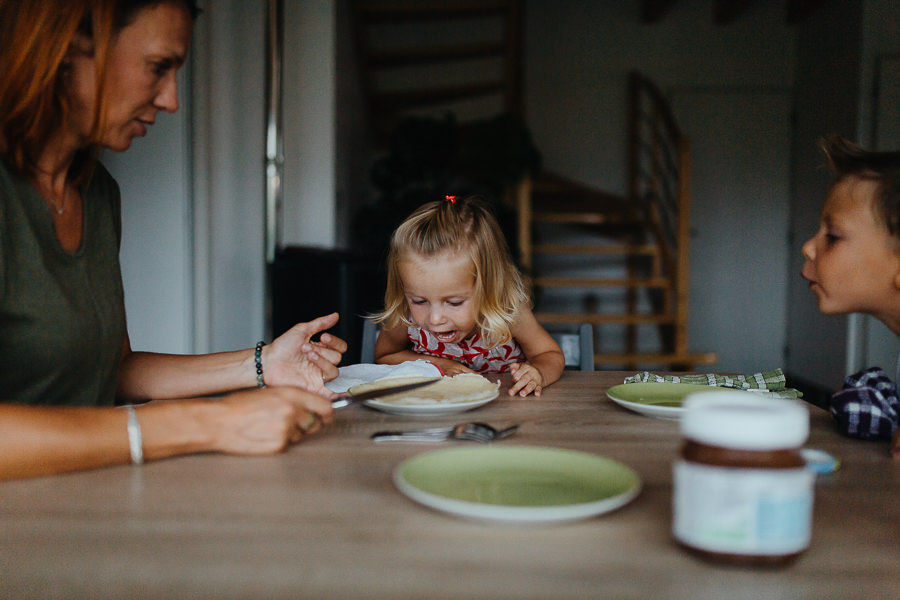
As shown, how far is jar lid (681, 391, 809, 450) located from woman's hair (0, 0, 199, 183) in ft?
2.99

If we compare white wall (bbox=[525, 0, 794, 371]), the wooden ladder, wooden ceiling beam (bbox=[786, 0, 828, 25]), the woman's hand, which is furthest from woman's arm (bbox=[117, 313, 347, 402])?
wooden ceiling beam (bbox=[786, 0, 828, 25])

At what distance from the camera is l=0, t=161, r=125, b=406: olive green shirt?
1009 millimetres

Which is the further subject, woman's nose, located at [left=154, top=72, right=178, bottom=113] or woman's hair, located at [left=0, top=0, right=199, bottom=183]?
woman's nose, located at [left=154, top=72, right=178, bottom=113]

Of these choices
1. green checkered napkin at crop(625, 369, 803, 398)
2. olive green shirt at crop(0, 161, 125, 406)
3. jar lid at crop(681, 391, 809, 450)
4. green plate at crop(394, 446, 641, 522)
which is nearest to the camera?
jar lid at crop(681, 391, 809, 450)

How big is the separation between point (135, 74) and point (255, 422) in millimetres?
592

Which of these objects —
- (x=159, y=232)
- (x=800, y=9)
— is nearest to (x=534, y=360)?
(x=159, y=232)

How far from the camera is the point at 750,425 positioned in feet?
1.53

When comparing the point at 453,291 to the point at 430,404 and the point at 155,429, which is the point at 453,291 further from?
the point at 155,429

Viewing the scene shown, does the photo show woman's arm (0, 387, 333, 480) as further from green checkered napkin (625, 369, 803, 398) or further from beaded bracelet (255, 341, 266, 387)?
green checkered napkin (625, 369, 803, 398)

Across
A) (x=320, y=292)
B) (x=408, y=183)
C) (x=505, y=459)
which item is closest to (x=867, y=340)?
Result: (x=408, y=183)

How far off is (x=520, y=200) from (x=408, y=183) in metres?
0.95

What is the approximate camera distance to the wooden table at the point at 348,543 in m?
0.51

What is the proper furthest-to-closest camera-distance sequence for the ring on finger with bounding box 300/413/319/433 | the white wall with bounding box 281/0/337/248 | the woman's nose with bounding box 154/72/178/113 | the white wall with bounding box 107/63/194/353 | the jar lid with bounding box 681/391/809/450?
the white wall with bounding box 281/0/337/248 → the white wall with bounding box 107/63/194/353 → the woman's nose with bounding box 154/72/178/113 → the ring on finger with bounding box 300/413/319/433 → the jar lid with bounding box 681/391/809/450

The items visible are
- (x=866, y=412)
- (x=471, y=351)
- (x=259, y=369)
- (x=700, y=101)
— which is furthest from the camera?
(x=700, y=101)
